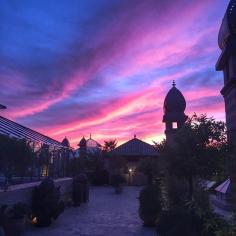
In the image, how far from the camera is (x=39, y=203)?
14.0 meters

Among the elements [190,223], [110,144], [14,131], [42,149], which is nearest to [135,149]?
[110,144]

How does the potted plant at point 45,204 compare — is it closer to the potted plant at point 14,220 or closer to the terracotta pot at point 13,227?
the potted plant at point 14,220

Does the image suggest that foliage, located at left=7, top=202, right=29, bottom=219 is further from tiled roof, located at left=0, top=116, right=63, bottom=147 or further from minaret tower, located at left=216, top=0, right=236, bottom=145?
minaret tower, located at left=216, top=0, right=236, bottom=145

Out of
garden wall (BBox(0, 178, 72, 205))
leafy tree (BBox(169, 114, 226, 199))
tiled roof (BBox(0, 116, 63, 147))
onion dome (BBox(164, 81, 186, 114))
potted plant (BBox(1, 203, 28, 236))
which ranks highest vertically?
onion dome (BBox(164, 81, 186, 114))

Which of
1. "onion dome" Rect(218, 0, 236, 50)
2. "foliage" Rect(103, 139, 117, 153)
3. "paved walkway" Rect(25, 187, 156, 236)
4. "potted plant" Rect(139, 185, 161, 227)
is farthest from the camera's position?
"foliage" Rect(103, 139, 117, 153)

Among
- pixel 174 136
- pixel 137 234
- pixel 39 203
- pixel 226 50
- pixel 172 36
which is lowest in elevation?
pixel 137 234

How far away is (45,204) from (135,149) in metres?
33.7

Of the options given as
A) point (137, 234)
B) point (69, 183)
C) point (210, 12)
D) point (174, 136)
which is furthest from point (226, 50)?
point (69, 183)

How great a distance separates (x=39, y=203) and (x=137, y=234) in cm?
369

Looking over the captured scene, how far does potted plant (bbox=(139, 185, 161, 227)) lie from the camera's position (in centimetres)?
1362

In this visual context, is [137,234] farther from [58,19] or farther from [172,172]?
[58,19]

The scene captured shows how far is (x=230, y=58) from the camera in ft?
36.9

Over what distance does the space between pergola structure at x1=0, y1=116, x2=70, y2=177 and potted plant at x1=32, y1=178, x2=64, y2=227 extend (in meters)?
1.90

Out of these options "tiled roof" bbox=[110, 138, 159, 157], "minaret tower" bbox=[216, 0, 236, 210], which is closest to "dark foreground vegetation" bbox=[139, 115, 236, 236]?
"minaret tower" bbox=[216, 0, 236, 210]
